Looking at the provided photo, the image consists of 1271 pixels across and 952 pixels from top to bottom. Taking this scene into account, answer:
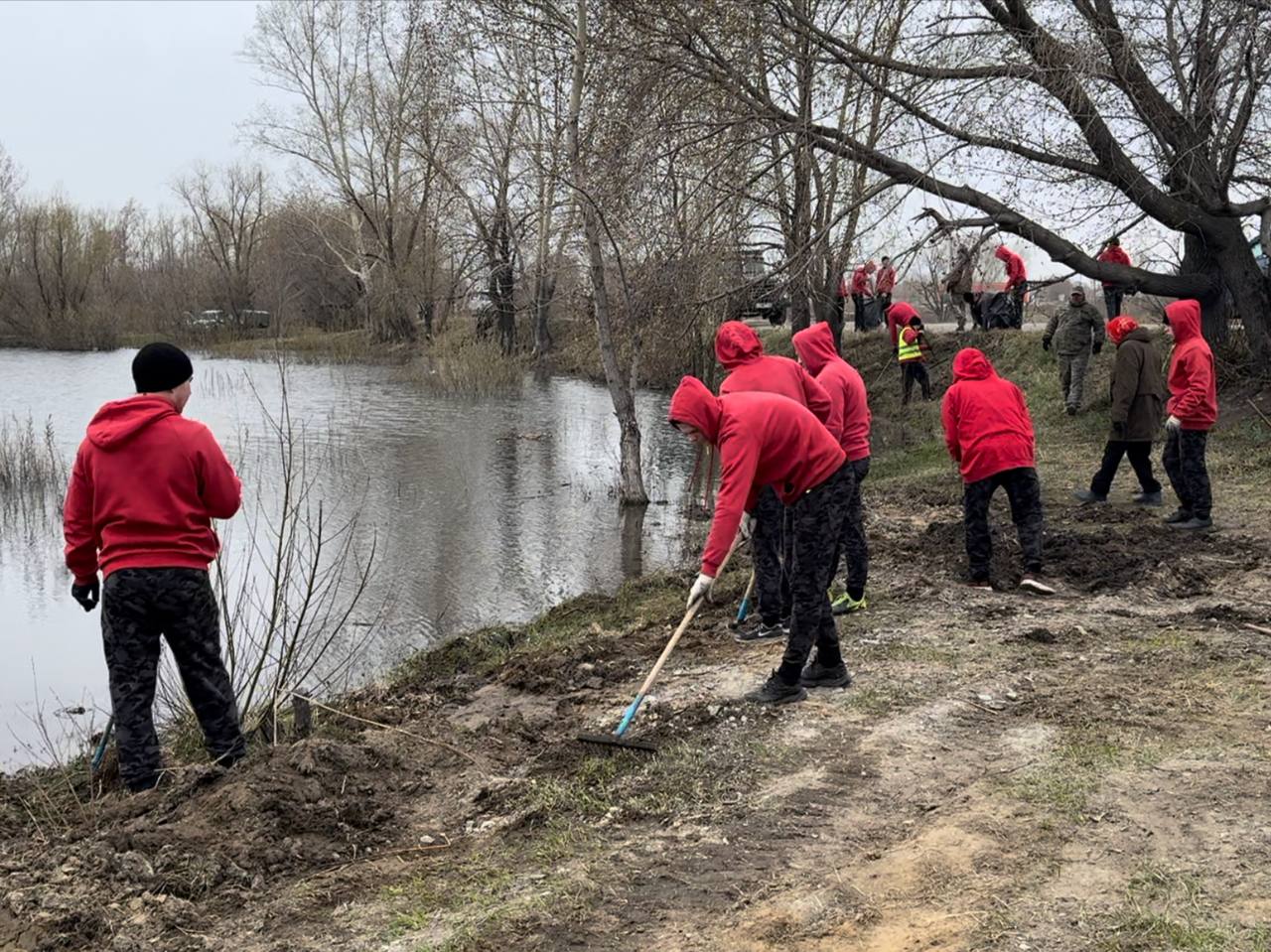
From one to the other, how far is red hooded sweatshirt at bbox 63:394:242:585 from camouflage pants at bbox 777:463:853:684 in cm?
270

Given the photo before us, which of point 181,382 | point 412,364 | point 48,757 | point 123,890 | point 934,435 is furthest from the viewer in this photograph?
point 412,364

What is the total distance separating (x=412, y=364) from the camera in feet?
112

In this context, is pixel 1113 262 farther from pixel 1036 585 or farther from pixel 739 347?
pixel 739 347

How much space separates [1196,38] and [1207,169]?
5.60 feet

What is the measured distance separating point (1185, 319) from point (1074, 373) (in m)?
6.75

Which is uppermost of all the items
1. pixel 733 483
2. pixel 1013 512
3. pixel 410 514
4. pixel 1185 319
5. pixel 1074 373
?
pixel 1185 319

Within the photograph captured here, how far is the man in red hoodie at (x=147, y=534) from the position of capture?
5.02 meters

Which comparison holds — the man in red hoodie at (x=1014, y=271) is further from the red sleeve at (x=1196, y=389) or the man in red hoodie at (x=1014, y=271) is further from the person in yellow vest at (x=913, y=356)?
the red sleeve at (x=1196, y=389)

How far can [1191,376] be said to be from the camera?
912 cm

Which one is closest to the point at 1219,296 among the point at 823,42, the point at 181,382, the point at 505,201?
the point at 823,42

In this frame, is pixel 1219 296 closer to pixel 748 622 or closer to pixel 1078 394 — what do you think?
pixel 1078 394

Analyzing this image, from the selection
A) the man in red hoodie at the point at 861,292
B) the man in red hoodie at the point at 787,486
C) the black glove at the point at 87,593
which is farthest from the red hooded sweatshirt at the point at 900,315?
the black glove at the point at 87,593

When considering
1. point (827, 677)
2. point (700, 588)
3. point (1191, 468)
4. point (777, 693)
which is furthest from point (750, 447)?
point (1191, 468)

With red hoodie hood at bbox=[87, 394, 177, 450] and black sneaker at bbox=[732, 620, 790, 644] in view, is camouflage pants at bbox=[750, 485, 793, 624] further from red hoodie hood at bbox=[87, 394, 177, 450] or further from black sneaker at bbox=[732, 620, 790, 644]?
red hoodie hood at bbox=[87, 394, 177, 450]
